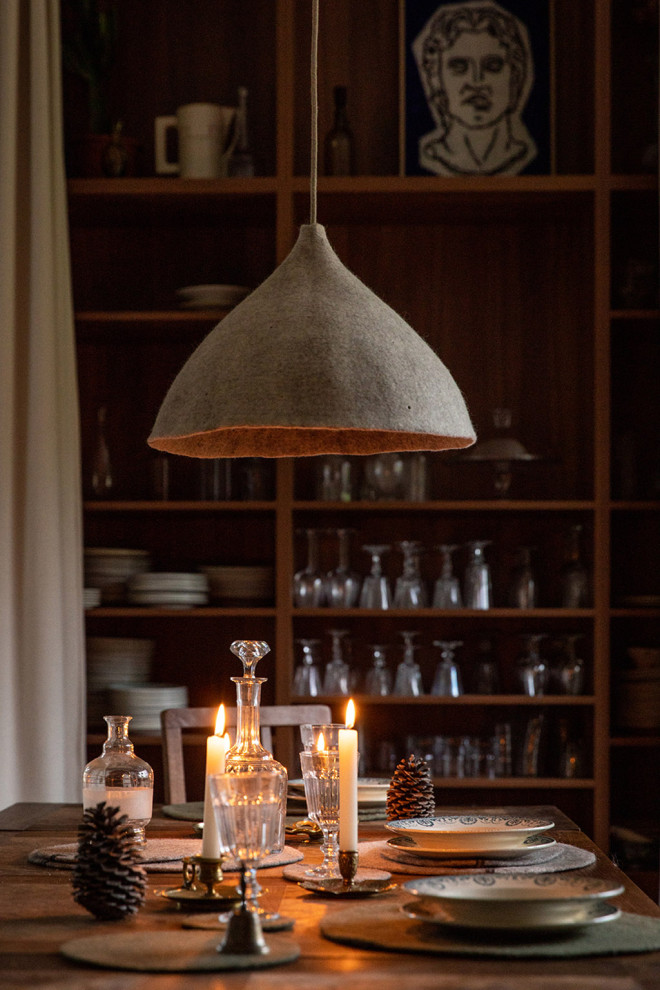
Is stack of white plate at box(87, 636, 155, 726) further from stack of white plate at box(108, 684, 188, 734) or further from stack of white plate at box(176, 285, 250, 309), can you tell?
stack of white plate at box(176, 285, 250, 309)

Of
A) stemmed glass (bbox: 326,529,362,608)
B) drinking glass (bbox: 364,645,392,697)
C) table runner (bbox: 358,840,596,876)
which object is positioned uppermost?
stemmed glass (bbox: 326,529,362,608)

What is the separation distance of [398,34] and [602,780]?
219 centimetres

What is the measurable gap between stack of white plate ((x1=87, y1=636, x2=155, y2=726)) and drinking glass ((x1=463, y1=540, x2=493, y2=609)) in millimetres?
907

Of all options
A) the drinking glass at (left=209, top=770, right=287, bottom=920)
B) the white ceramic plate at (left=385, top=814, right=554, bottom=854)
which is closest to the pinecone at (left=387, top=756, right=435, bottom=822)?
the white ceramic plate at (left=385, top=814, right=554, bottom=854)

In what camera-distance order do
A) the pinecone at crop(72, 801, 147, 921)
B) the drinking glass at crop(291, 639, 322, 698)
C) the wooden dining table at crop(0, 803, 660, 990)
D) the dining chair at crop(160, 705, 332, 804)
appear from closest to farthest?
the wooden dining table at crop(0, 803, 660, 990), the pinecone at crop(72, 801, 147, 921), the dining chair at crop(160, 705, 332, 804), the drinking glass at crop(291, 639, 322, 698)

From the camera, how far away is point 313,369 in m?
1.43

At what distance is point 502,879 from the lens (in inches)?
53.2

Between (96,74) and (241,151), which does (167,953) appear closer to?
(241,151)

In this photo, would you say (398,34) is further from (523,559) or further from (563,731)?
(563,731)

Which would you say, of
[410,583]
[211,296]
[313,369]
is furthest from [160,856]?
[211,296]

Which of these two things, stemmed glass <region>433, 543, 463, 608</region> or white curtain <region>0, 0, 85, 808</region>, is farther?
stemmed glass <region>433, 543, 463, 608</region>

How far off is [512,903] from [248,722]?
0.52 metres

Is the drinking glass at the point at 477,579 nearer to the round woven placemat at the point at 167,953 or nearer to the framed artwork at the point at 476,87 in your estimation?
the framed artwork at the point at 476,87

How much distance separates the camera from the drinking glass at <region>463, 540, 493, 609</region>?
3.30 metres
